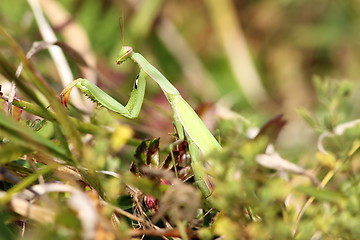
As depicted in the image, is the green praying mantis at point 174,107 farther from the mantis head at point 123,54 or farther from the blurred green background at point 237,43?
the blurred green background at point 237,43

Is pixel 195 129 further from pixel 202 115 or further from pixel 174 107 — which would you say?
pixel 202 115

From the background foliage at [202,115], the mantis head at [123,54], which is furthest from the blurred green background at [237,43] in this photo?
the mantis head at [123,54]

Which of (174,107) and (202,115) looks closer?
(174,107)

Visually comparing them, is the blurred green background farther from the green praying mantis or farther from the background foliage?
the green praying mantis

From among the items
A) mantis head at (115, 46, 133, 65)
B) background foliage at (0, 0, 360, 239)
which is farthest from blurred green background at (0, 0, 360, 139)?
mantis head at (115, 46, 133, 65)

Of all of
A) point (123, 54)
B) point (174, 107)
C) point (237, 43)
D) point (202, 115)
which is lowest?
point (237, 43)

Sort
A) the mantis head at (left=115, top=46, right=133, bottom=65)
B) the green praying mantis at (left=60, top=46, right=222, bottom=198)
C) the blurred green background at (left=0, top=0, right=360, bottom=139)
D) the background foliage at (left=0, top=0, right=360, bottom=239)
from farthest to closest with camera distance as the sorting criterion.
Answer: the blurred green background at (left=0, top=0, right=360, bottom=139) → the mantis head at (left=115, top=46, right=133, bottom=65) → the green praying mantis at (left=60, top=46, right=222, bottom=198) → the background foliage at (left=0, top=0, right=360, bottom=239)

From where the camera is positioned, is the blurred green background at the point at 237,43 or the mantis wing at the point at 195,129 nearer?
the mantis wing at the point at 195,129

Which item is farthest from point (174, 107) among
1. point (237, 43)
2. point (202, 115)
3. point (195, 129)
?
point (237, 43)
